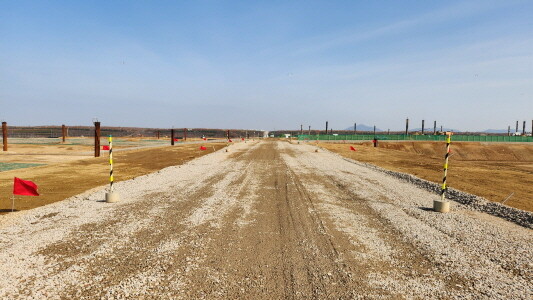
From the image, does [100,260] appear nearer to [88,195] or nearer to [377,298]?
[377,298]

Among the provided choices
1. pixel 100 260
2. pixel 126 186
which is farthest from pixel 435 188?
pixel 126 186

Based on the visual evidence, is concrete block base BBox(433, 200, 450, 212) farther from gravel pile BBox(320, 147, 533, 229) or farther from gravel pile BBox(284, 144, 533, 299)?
gravel pile BBox(320, 147, 533, 229)

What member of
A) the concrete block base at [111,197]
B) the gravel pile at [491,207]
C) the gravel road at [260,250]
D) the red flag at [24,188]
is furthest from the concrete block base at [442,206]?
the red flag at [24,188]

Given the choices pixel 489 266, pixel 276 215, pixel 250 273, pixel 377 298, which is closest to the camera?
pixel 377 298

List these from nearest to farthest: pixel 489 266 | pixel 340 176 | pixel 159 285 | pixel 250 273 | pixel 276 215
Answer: pixel 159 285 < pixel 250 273 < pixel 489 266 < pixel 276 215 < pixel 340 176

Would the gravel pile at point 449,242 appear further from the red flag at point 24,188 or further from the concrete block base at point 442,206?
the red flag at point 24,188

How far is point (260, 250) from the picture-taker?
523cm

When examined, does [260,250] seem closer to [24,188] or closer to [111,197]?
[111,197]

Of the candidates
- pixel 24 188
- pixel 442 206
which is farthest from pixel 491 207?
pixel 24 188

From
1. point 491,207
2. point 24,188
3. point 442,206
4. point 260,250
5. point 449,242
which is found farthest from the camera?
point 491,207

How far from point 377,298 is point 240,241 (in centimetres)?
285

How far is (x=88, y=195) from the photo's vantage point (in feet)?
31.8

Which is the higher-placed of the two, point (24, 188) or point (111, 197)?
point (24, 188)

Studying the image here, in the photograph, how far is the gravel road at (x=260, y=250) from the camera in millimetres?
3961
